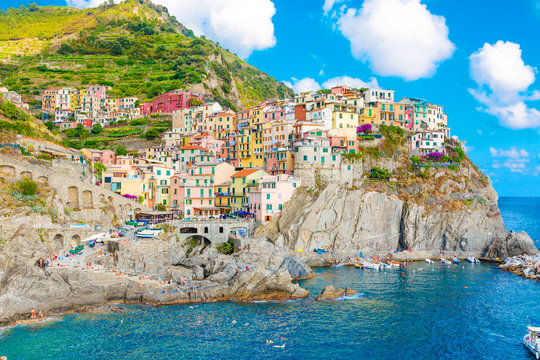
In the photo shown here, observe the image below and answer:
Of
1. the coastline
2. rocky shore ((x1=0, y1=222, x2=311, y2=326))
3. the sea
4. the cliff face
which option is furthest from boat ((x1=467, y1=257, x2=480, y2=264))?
the coastline

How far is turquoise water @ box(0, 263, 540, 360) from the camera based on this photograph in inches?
1309

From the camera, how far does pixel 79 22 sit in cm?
Answer: 18250

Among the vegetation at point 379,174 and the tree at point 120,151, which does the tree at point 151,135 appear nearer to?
the tree at point 120,151

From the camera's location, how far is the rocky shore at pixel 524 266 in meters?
56.2

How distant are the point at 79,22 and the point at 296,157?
490 feet

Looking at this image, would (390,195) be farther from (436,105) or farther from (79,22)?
(79,22)

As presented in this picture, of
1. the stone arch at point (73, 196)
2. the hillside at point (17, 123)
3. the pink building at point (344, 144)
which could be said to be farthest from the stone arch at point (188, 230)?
the hillside at point (17, 123)

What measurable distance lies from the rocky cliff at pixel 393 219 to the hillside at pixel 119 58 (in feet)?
200

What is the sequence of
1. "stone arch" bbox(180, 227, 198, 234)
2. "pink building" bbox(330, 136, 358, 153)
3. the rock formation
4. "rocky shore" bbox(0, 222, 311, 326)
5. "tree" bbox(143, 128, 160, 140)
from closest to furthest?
"rocky shore" bbox(0, 222, 311, 326), the rock formation, "stone arch" bbox(180, 227, 198, 234), "pink building" bbox(330, 136, 358, 153), "tree" bbox(143, 128, 160, 140)

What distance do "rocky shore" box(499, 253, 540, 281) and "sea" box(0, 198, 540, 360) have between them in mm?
8939

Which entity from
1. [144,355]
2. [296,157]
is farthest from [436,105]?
[144,355]

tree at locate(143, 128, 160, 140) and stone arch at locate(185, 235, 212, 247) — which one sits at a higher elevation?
tree at locate(143, 128, 160, 140)

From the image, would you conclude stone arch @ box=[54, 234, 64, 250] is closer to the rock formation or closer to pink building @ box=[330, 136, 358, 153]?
the rock formation

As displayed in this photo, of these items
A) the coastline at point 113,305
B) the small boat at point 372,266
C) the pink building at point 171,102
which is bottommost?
the coastline at point 113,305
